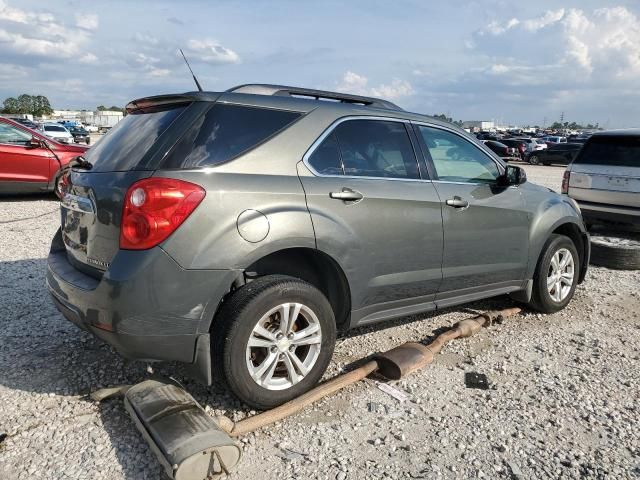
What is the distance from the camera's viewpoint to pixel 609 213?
785 centimetres

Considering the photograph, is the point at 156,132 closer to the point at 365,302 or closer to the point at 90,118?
the point at 365,302

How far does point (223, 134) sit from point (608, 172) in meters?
6.84

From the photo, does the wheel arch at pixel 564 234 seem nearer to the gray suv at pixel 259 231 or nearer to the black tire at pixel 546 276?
the black tire at pixel 546 276

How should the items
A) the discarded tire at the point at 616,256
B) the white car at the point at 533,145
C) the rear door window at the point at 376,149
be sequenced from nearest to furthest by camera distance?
the rear door window at the point at 376,149 → the discarded tire at the point at 616,256 → the white car at the point at 533,145

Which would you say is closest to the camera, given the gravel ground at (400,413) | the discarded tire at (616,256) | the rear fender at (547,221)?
the gravel ground at (400,413)

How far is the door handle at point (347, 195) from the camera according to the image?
10.7 feet

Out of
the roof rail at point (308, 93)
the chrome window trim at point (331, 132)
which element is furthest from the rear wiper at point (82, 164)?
the chrome window trim at point (331, 132)

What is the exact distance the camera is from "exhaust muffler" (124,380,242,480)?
2379 millimetres

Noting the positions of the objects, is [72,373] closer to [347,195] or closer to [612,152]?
Result: [347,195]

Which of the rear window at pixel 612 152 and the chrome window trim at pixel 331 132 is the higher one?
the chrome window trim at pixel 331 132

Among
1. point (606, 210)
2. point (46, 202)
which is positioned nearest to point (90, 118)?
point (46, 202)

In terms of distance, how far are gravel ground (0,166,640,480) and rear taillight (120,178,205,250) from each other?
1078mm

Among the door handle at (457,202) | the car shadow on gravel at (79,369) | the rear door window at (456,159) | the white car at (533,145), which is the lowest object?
the white car at (533,145)

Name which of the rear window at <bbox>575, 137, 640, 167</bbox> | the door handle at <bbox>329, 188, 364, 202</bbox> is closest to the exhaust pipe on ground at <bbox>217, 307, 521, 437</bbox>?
the door handle at <bbox>329, 188, 364, 202</bbox>
